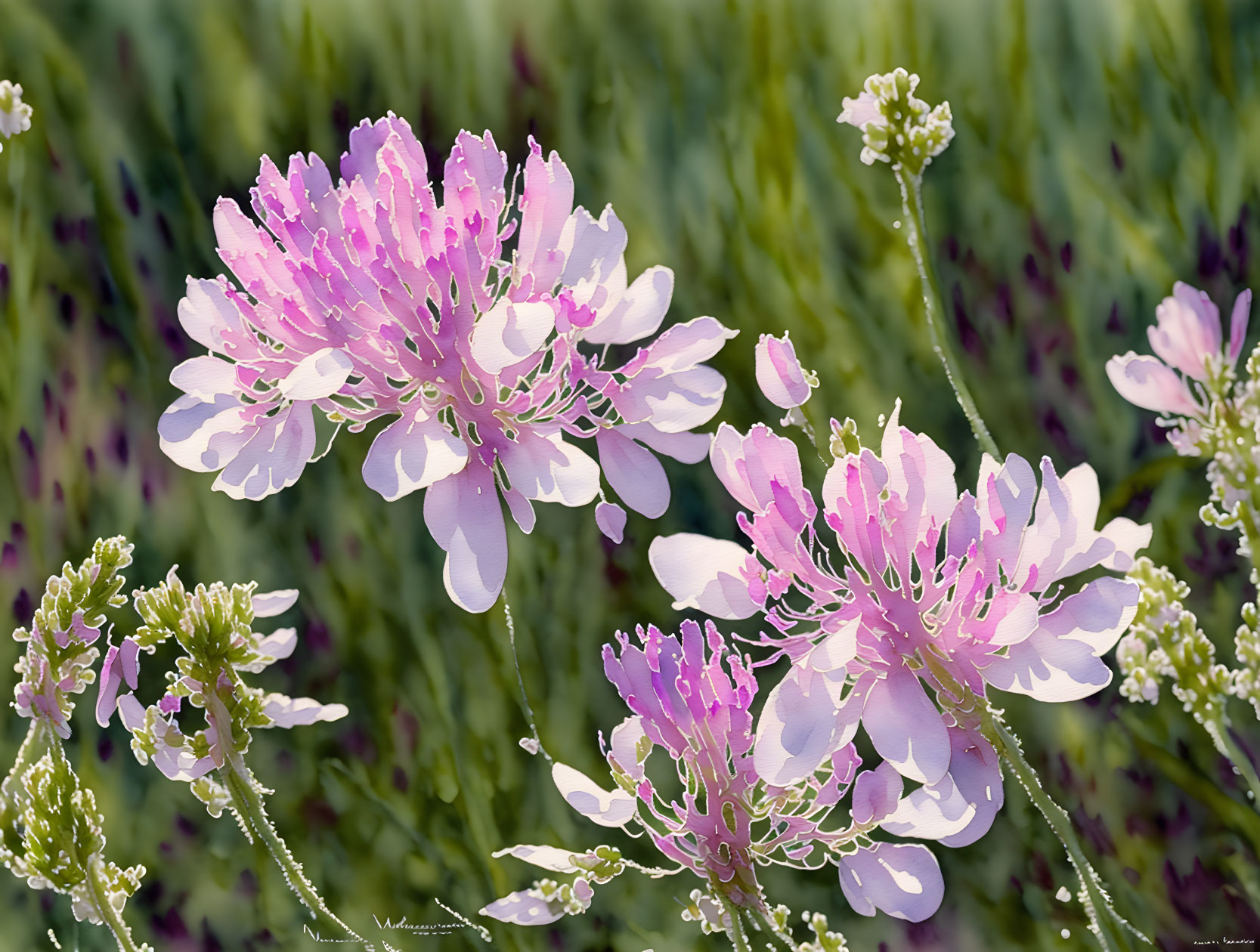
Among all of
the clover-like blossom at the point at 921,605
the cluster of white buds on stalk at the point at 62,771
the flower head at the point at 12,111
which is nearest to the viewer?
the clover-like blossom at the point at 921,605

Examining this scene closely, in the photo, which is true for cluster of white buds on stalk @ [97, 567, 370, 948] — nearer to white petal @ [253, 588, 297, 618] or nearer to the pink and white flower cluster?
white petal @ [253, 588, 297, 618]

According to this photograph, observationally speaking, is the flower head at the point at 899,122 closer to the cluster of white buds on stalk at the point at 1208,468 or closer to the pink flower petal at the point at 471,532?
the cluster of white buds on stalk at the point at 1208,468

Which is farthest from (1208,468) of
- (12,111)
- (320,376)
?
(12,111)

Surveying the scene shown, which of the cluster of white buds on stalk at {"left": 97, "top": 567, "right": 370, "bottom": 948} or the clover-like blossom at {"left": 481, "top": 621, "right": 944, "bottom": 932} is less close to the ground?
the cluster of white buds on stalk at {"left": 97, "top": 567, "right": 370, "bottom": 948}

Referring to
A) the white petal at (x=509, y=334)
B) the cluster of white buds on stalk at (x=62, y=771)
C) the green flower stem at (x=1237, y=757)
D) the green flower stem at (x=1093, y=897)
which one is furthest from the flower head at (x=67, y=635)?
the green flower stem at (x=1237, y=757)

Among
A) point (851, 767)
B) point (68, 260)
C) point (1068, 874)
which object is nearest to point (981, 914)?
point (1068, 874)

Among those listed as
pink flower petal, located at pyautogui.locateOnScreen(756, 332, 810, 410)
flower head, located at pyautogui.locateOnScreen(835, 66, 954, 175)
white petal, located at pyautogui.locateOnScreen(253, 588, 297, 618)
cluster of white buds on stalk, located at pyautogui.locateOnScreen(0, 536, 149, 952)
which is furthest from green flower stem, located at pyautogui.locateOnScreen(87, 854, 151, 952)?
flower head, located at pyautogui.locateOnScreen(835, 66, 954, 175)

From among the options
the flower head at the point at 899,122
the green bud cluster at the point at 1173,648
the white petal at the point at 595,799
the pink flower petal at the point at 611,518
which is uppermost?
the flower head at the point at 899,122

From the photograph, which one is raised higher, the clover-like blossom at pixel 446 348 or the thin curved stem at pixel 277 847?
the clover-like blossom at pixel 446 348
